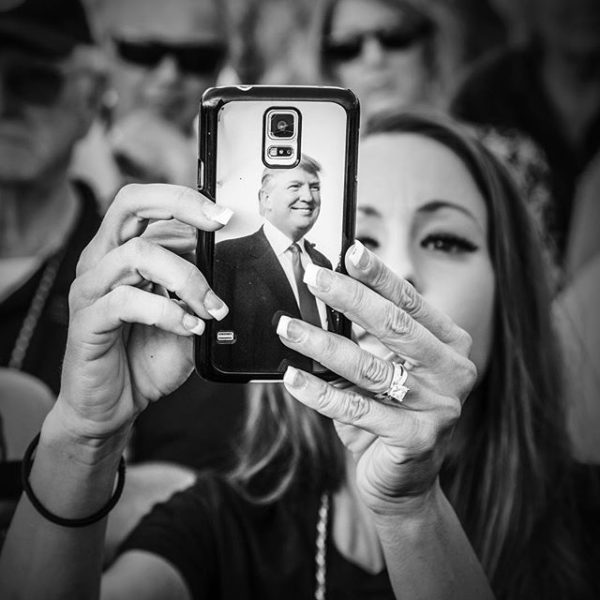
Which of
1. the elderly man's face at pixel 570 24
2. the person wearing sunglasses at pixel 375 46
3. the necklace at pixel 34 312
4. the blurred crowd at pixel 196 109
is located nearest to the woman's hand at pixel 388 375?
the blurred crowd at pixel 196 109

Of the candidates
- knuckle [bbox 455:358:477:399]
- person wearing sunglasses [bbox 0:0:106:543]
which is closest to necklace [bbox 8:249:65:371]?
person wearing sunglasses [bbox 0:0:106:543]

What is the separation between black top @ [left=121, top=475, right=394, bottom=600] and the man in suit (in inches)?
11.8

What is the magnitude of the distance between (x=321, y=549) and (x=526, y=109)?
2.44ft

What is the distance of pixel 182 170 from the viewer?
1.04m

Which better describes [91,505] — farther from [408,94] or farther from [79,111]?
[408,94]

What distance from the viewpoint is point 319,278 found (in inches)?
18.4

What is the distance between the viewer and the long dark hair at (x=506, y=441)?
0.77 m

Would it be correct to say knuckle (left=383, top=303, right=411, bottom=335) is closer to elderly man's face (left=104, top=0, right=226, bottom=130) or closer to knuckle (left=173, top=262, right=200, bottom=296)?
knuckle (left=173, top=262, right=200, bottom=296)

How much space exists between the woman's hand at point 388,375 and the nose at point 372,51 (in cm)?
64

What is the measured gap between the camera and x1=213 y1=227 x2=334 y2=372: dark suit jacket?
20.6 inches

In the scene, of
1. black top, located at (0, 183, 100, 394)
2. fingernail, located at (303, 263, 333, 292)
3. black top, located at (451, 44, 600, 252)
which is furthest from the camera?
black top, located at (451, 44, 600, 252)

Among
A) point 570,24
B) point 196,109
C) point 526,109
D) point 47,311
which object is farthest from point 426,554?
point 570,24

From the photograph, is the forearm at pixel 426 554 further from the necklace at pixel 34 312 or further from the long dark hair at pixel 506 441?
the necklace at pixel 34 312

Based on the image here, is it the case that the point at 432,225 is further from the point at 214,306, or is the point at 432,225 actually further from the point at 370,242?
the point at 214,306
